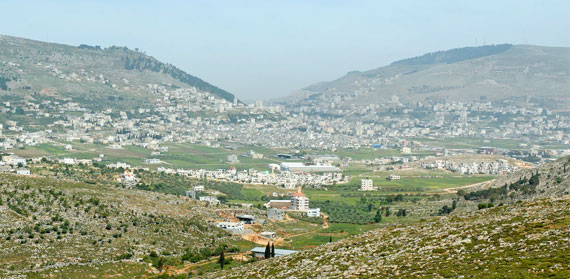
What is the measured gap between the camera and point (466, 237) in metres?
30.7

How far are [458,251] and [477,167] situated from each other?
135m

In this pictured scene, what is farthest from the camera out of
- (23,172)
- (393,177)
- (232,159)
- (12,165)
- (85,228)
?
(232,159)

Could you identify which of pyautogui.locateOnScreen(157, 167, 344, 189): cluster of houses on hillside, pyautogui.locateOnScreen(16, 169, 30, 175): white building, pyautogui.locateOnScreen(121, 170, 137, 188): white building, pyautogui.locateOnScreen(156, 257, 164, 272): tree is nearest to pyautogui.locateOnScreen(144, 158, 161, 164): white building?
pyautogui.locateOnScreen(157, 167, 344, 189): cluster of houses on hillside

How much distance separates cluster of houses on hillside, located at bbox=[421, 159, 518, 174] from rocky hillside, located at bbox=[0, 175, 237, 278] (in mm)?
93399

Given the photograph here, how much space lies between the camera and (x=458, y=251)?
1135 inches

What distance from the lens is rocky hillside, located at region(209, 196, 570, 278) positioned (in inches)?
987

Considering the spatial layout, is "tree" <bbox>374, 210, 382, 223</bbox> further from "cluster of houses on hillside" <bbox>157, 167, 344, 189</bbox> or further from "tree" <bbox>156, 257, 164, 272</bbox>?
"cluster of houses on hillside" <bbox>157, 167, 344, 189</bbox>

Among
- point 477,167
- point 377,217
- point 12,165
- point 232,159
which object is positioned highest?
point 12,165

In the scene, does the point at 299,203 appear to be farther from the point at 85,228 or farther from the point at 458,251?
the point at 458,251

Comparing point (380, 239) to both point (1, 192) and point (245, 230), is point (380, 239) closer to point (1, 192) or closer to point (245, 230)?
point (245, 230)

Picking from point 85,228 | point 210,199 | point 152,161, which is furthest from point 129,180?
point 152,161

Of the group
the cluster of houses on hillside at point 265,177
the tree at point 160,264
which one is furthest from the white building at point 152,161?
the tree at point 160,264

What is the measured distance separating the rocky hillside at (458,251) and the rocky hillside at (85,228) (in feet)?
50.8

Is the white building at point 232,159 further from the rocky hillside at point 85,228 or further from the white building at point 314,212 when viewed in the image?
the rocky hillside at point 85,228
